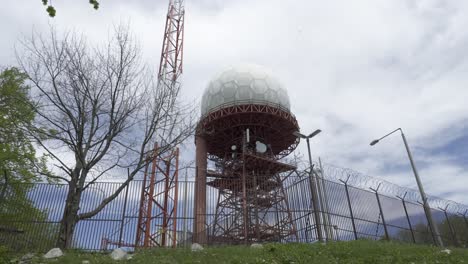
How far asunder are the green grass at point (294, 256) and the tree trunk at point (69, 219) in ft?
3.98

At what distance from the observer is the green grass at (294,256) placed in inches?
314

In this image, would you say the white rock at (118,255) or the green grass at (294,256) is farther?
the white rock at (118,255)

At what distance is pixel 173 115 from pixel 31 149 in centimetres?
827

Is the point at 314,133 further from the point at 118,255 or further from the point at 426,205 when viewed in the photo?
the point at 118,255

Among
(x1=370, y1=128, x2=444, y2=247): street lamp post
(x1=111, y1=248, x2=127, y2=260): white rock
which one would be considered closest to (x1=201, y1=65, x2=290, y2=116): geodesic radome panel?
(x1=370, y1=128, x2=444, y2=247): street lamp post

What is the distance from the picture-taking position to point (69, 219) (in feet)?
33.2

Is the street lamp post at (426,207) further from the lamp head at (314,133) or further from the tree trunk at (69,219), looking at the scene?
the tree trunk at (69,219)

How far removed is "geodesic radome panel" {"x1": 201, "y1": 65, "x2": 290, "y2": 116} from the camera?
2723 centimetres

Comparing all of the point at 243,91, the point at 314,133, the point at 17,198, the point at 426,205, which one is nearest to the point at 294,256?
the point at 314,133

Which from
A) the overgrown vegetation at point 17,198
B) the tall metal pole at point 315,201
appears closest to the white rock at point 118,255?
the overgrown vegetation at point 17,198

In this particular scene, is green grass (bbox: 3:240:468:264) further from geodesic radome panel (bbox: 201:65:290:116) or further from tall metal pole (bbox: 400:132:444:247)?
geodesic radome panel (bbox: 201:65:290:116)

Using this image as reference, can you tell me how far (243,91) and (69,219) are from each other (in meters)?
19.7

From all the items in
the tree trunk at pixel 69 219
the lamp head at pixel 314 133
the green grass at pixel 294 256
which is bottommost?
the green grass at pixel 294 256

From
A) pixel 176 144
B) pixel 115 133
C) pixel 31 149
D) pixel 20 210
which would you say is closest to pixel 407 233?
pixel 176 144
